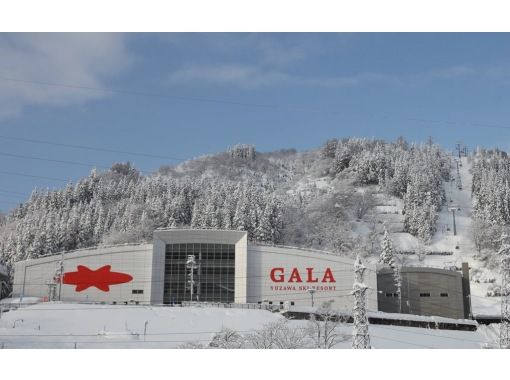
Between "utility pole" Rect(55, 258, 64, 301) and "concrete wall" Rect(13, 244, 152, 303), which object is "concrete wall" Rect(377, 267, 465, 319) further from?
"utility pole" Rect(55, 258, 64, 301)

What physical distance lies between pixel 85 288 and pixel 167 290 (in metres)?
11.3

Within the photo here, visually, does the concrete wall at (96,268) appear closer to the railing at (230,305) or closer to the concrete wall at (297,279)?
the railing at (230,305)

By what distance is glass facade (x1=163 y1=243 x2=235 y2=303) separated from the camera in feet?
267

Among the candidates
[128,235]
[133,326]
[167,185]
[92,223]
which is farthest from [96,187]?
[133,326]

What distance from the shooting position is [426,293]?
289 ft

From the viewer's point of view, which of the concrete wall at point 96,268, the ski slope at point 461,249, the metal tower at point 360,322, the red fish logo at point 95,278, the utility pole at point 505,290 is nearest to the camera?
the metal tower at point 360,322

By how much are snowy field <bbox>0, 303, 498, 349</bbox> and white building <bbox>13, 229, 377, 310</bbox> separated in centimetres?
1393

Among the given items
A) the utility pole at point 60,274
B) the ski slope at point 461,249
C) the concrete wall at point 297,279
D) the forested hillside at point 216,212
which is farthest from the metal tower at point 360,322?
the forested hillside at point 216,212

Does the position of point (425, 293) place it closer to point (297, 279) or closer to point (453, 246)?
point (297, 279)

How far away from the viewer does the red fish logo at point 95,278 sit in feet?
262

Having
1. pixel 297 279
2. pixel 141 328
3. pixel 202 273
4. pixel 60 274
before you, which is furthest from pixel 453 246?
pixel 141 328

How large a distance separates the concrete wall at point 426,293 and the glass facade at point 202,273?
83.1ft

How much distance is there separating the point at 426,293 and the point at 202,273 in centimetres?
3481

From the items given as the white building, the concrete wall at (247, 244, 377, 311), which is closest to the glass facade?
the white building
